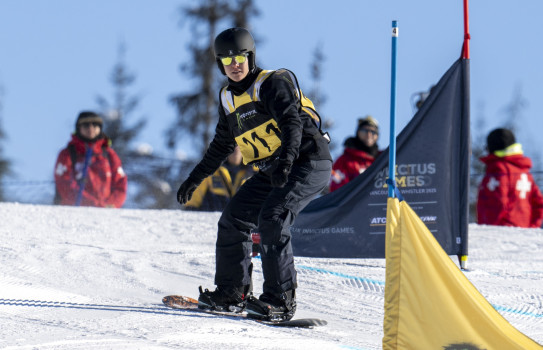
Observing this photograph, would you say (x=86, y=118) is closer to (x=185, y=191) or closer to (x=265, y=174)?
(x=185, y=191)

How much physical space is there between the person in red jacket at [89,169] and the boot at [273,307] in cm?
531

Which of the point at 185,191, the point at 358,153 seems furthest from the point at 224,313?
the point at 358,153

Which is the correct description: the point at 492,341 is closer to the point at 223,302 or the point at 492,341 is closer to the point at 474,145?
the point at 223,302

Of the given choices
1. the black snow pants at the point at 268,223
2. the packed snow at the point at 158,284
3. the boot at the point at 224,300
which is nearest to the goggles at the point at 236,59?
the black snow pants at the point at 268,223

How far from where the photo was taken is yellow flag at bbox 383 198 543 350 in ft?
12.6

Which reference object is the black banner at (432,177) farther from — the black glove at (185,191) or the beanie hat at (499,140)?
the beanie hat at (499,140)

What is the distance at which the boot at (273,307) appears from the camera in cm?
489

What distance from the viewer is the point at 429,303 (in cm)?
394

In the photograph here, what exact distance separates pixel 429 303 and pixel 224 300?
5.40 feet

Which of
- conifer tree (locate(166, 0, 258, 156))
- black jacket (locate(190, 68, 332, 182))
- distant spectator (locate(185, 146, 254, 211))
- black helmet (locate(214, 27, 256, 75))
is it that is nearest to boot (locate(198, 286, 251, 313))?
black jacket (locate(190, 68, 332, 182))

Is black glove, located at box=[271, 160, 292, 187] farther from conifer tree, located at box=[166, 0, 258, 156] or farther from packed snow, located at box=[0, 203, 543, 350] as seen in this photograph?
conifer tree, located at box=[166, 0, 258, 156]

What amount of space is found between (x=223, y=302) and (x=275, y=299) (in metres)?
0.43

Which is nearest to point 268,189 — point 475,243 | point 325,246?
point 325,246

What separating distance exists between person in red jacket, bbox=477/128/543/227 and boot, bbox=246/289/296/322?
5165mm
